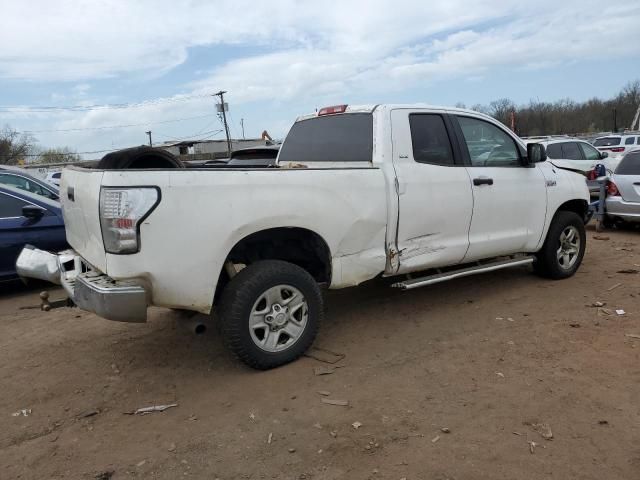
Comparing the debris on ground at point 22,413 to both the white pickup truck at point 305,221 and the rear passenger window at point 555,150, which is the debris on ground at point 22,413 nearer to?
the white pickup truck at point 305,221

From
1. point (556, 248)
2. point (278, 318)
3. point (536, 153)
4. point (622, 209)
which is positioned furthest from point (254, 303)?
point (622, 209)

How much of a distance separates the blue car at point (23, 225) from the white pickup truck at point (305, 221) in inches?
95.9

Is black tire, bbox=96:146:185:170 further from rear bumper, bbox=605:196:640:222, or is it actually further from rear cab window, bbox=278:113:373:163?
rear bumper, bbox=605:196:640:222

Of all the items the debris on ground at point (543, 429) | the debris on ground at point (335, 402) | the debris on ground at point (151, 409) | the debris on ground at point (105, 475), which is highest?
the debris on ground at point (335, 402)

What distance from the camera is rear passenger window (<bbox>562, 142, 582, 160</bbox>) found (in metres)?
13.6

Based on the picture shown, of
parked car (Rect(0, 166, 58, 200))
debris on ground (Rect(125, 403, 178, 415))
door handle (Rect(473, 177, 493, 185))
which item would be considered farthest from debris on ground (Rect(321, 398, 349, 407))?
parked car (Rect(0, 166, 58, 200))

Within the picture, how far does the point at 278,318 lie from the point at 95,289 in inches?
50.4

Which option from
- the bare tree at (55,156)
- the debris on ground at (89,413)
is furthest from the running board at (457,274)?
the bare tree at (55,156)

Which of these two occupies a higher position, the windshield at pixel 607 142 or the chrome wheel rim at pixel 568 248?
the windshield at pixel 607 142

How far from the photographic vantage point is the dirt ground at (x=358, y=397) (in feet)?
9.74

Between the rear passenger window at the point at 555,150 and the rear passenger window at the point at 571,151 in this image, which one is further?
the rear passenger window at the point at 571,151

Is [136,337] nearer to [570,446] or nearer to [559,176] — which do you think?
[570,446]

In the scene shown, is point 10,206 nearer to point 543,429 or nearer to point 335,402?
point 335,402

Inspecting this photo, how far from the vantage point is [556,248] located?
616 centimetres
